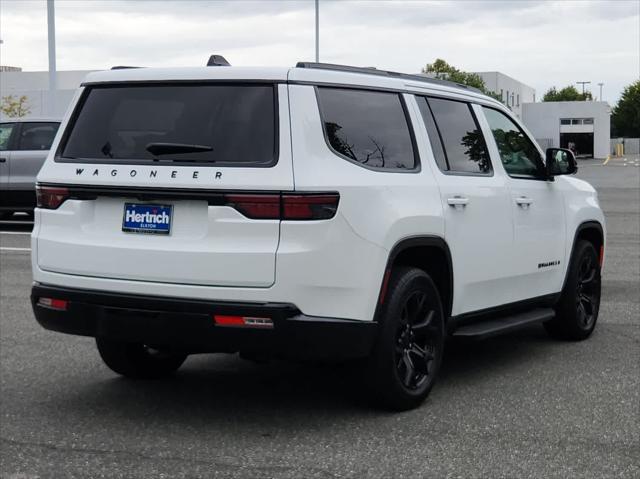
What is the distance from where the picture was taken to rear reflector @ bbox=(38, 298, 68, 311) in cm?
536

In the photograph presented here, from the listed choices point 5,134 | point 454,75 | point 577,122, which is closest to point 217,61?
point 5,134

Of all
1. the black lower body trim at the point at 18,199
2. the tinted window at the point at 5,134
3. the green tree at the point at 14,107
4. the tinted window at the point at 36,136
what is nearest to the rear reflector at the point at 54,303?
the black lower body trim at the point at 18,199

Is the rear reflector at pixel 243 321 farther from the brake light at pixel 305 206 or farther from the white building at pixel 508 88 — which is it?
the white building at pixel 508 88

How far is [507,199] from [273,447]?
8.12 feet

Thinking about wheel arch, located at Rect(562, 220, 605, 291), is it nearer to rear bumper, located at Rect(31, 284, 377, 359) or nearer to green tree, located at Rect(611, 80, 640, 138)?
rear bumper, located at Rect(31, 284, 377, 359)

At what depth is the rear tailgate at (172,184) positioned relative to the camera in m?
4.96

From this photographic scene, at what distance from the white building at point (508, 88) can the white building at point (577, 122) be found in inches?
85.9

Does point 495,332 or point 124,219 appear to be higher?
point 124,219

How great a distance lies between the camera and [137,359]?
20.6 feet

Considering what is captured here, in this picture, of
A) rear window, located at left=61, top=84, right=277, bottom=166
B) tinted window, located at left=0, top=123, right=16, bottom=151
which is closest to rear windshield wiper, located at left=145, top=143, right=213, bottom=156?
rear window, located at left=61, top=84, right=277, bottom=166

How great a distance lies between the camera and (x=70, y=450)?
16.1 feet

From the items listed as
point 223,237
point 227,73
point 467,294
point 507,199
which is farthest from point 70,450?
point 507,199

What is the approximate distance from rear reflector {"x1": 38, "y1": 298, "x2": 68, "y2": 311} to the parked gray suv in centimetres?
1211

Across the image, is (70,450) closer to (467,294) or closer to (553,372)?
(467,294)
